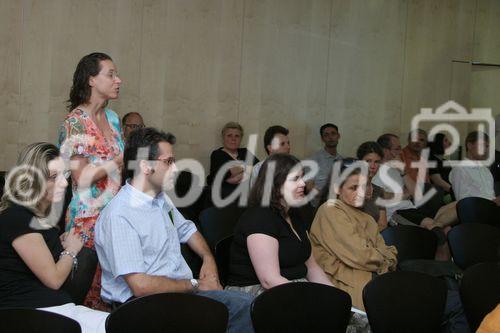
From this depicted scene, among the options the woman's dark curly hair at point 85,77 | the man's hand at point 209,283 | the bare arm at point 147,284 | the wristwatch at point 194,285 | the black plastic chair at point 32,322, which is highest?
the woman's dark curly hair at point 85,77

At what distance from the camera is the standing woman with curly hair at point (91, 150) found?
3.14 metres

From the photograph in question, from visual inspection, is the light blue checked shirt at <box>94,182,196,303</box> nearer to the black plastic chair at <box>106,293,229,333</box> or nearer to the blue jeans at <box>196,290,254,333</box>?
the blue jeans at <box>196,290,254,333</box>

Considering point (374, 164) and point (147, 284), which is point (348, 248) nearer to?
point (147, 284)

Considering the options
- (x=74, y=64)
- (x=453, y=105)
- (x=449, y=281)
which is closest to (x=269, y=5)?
(x=74, y=64)

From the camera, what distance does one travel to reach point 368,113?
804cm

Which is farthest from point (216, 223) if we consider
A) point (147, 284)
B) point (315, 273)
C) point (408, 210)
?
point (408, 210)

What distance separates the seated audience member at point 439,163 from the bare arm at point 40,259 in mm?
4904

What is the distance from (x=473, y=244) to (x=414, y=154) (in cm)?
266

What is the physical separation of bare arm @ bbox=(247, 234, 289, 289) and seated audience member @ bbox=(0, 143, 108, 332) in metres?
0.81

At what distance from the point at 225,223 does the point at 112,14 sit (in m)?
2.87

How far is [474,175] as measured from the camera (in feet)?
19.6

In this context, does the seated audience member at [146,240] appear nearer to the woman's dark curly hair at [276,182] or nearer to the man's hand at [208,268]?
the man's hand at [208,268]

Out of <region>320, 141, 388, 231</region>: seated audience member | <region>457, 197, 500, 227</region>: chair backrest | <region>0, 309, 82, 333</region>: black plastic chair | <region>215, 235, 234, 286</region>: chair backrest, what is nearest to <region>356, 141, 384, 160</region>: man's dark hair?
<region>320, 141, 388, 231</region>: seated audience member

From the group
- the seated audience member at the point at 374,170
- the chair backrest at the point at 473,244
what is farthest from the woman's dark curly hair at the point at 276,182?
the seated audience member at the point at 374,170
